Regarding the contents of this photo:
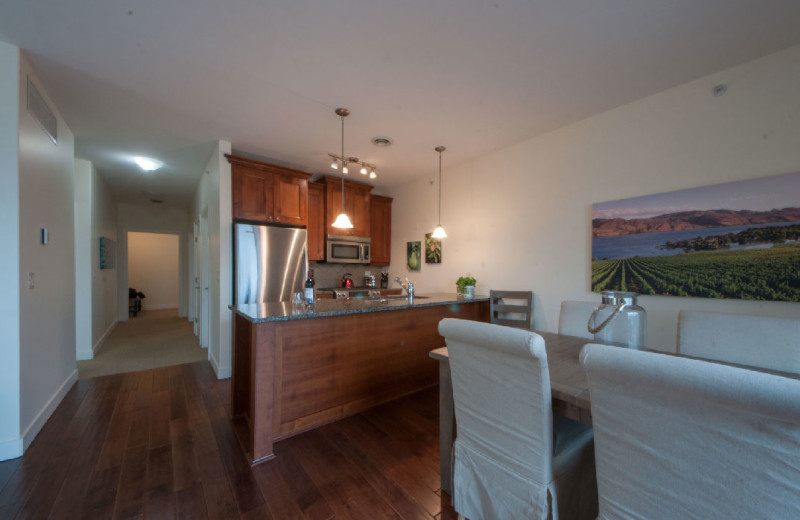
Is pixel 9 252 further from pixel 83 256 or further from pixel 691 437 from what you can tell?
pixel 691 437

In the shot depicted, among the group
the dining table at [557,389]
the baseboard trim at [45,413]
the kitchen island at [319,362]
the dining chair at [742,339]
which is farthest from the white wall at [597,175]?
the baseboard trim at [45,413]

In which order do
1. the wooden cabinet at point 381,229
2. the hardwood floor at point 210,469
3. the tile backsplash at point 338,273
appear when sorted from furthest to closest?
1. the wooden cabinet at point 381,229
2. the tile backsplash at point 338,273
3. the hardwood floor at point 210,469

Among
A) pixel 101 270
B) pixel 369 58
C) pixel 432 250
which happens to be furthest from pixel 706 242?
pixel 101 270

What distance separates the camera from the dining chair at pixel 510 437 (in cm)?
111

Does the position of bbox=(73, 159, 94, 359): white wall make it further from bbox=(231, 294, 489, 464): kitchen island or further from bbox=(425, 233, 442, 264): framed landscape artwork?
A: bbox=(425, 233, 442, 264): framed landscape artwork

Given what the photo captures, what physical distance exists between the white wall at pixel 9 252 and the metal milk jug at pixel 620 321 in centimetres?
339

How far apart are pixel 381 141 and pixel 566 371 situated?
9.44 feet

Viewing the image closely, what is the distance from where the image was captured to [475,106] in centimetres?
271

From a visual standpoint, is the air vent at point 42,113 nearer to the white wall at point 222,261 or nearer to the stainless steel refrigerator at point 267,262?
the white wall at point 222,261

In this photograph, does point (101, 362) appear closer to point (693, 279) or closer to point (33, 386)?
point (33, 386)

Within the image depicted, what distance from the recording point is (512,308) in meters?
3.38

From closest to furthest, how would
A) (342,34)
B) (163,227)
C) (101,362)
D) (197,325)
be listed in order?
(342,34)
(101,362)
(197,325)
(163,227)

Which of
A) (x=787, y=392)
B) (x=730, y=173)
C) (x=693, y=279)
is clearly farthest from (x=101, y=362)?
(x=730, y=173)

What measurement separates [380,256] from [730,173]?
4.16m
